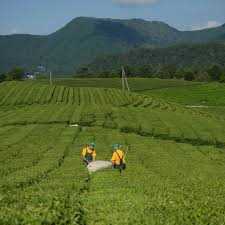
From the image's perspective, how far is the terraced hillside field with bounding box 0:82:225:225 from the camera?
57.6ft

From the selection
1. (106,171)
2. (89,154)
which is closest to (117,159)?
(106,171)

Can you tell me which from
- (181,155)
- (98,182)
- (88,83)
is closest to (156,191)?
(98,182)

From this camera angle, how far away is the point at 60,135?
216 ft

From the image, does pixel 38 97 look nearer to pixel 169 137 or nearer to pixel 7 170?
pixel 169 137

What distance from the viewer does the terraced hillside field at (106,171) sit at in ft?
57.6

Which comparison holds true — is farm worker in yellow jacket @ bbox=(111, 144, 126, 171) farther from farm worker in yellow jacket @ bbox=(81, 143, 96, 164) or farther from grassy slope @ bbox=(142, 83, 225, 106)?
grassy slope @ bbox=(142, 83, 225, 106)

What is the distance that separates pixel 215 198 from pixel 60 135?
1738 inches

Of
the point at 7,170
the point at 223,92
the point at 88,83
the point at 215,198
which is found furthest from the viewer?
the point at 88,83

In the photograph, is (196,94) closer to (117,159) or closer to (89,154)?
(89,154)

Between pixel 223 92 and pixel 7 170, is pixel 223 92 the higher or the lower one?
the lower one

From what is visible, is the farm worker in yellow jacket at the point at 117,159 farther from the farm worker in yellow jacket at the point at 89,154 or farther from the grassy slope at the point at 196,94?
the grassy slope at the point at 196,94

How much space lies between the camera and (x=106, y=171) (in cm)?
Answer: 3253

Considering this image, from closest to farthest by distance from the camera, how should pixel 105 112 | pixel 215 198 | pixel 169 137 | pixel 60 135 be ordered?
pixel 215 198, pixel 60 135, pixel 169 137, pixel 105 112

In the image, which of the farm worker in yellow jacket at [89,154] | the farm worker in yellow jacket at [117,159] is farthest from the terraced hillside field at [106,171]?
the farm worker in yellow jacket at [117,159]
